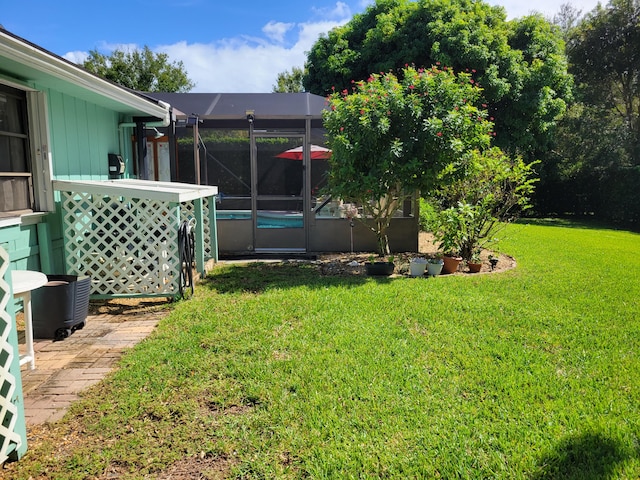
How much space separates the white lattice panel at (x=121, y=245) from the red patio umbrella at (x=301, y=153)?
13.2 ft

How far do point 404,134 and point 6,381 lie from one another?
6005mm

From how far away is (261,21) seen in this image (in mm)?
20844

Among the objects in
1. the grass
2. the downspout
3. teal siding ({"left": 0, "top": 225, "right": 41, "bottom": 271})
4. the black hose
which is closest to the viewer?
the grass

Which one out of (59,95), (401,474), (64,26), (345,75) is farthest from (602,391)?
(64,26)

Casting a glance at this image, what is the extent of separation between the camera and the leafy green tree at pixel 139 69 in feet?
82.3

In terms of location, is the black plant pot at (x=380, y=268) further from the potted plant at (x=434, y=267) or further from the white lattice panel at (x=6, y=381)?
the white lattice panel at (x=6, y=381)

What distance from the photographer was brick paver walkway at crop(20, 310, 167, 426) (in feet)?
10.4

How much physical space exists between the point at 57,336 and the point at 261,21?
19.8 meters

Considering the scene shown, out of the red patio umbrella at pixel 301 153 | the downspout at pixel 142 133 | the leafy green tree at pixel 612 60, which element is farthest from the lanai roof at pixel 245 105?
the leafy green tree at pixel 612 60

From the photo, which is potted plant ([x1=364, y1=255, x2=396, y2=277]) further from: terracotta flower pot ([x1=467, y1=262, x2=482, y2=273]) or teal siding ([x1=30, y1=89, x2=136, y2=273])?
teal siding ([x1=30, y1=89, x2=136, y2=273])

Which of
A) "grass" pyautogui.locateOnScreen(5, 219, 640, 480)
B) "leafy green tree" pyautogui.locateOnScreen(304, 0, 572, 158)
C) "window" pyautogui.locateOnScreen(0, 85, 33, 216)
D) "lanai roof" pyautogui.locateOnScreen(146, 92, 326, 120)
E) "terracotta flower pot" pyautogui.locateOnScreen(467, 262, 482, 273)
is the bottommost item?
"grass" pyautogui.locateOnScreen(5, 219, 640, 480)

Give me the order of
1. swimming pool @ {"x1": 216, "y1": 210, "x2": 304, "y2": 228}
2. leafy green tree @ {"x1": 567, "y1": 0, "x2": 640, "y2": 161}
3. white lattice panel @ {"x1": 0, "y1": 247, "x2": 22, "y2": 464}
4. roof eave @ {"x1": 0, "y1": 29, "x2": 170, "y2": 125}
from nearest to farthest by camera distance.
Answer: white lattice panel @ {"x1": 0, "y1": 247, "x2": 22, "y2": 464}
roof eave @ {"x1": 0, "y1": 29, "x2": 170, "y2": 125}
swimming pool @ {"x1": 216, "y1": 210, "x2": 304, "y2": 228}
leafy green tree @ {"x1": 567, "y1": 0, "x2": 640, "y2": 161}

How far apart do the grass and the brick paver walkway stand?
0.61ft

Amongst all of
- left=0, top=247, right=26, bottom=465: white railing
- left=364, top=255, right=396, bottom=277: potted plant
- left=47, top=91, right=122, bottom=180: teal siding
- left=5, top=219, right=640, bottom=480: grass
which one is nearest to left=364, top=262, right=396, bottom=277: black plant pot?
left=364, top=255, right=396, bottom=277: potted plant
